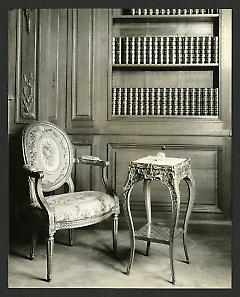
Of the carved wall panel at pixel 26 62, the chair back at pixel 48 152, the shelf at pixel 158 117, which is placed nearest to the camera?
the chair back at pixel 48 152

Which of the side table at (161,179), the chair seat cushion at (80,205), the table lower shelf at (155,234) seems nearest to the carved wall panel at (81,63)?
the chair seat cushion at (80,205)

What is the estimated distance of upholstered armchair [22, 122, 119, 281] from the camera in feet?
7.93

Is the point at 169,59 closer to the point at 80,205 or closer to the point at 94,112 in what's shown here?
the point at 94,112

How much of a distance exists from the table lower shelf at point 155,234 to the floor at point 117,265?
0.22 meters

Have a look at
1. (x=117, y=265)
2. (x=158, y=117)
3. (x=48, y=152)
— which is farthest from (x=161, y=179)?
(x=158, y=117)

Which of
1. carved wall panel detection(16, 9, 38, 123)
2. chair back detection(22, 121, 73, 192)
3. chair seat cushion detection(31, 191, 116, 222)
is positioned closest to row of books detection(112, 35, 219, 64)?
carved wall panel detection(16, 9, 38, 123)

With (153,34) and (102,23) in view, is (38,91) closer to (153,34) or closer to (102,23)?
(102,23)

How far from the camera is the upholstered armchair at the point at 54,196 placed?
2418 mm

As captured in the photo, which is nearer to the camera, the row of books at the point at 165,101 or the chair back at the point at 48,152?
the chair back at the point at 48,152

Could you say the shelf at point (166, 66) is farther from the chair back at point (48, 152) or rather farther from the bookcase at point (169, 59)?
the chair back at point (48, 152)

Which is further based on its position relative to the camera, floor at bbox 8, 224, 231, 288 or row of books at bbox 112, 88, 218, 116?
row of books at bbox 112, 88, 218, 116

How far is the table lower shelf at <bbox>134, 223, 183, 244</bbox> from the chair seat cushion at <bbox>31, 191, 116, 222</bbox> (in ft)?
0.93

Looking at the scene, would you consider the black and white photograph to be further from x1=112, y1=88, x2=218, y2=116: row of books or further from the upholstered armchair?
the upholstered armchair

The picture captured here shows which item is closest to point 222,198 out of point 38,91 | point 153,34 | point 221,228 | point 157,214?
point 221,228
